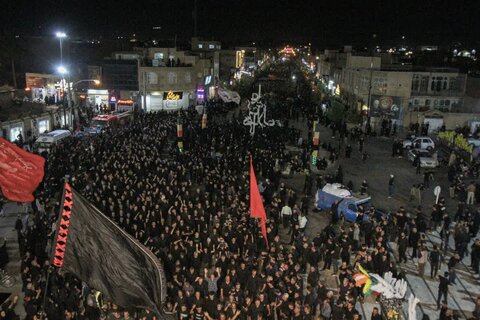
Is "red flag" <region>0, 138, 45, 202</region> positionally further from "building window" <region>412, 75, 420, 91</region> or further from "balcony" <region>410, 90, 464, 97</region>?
"building window" <region>412, 75, 420, 91</region>

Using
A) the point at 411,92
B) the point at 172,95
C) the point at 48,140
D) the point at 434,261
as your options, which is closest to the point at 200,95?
the point at 172,95

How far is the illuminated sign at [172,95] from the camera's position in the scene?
51.0 metres

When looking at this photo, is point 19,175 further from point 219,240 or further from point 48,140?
point 48,140

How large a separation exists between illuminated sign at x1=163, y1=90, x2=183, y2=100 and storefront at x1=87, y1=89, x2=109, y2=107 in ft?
20.3

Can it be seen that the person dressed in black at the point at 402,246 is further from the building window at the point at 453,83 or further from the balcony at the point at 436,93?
the building window at the point at 453,83

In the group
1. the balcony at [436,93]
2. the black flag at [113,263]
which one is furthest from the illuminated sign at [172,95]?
the black flag at [113,263]

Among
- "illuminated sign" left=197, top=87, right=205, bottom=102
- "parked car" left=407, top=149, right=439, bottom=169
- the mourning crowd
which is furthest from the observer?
"illuminated sign" left=197, top=87, right=205, bottom=102

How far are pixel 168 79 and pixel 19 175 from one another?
44213 millimetres

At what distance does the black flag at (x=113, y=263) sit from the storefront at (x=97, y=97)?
45.3 m

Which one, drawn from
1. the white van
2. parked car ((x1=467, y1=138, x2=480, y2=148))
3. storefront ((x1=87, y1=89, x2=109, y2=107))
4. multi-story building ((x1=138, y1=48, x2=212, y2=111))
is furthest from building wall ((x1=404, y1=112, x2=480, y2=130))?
storefront ((x1=87, y1=89, x2=109, y2=107))

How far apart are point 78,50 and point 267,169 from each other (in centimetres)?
5083

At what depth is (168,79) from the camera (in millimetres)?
51406

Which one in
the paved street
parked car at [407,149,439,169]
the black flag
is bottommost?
the paved street

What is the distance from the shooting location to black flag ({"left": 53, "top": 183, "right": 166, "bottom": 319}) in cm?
611
